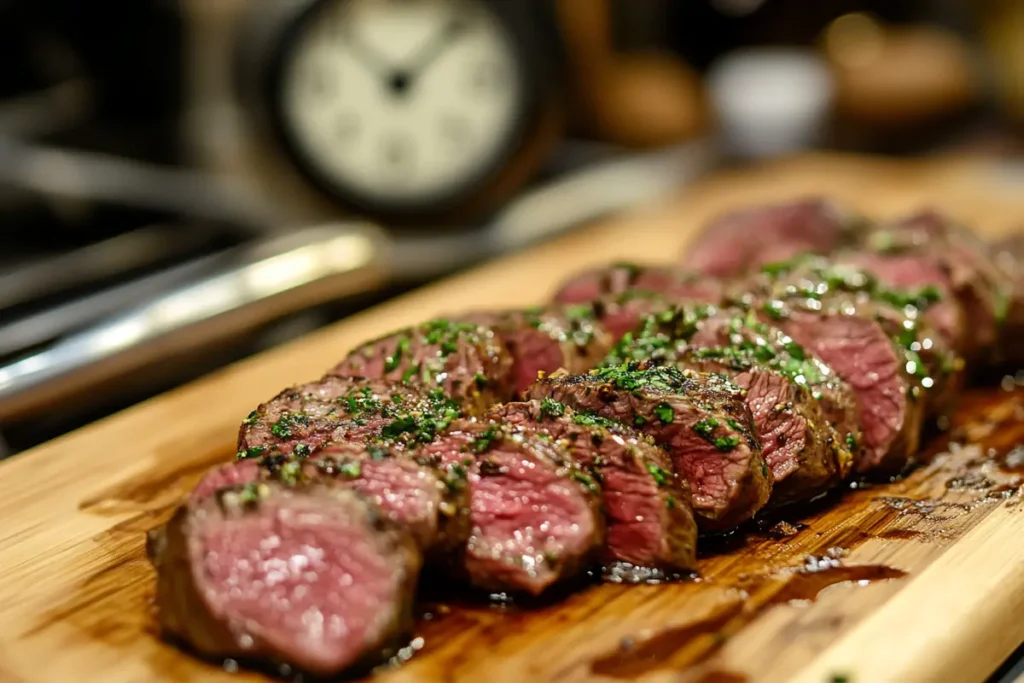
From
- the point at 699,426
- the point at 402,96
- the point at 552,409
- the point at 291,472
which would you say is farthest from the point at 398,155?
the point at 291,472

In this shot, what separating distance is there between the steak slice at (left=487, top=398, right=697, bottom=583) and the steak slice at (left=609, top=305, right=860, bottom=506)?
34cm

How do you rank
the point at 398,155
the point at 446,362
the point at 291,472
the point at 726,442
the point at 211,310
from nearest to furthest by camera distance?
the point at 291,472 → the point at 726,442 → the point at 446,362 → the point at 211,310 → the point at 398,155

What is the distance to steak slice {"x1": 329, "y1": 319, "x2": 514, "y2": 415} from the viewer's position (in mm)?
2928

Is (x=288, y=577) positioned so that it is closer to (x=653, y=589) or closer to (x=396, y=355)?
(x=653, y=589)

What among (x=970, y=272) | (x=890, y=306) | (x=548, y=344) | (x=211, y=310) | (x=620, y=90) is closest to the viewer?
(x=548, y=344)

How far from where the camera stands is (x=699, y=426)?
2.55 meters

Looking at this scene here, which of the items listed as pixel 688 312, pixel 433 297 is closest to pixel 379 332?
pixel 433 297

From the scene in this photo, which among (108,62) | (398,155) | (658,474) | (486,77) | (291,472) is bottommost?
(658,474)

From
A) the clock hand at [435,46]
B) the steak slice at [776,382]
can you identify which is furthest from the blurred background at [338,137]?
the steak slice at [776,382]

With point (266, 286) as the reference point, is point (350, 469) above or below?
below

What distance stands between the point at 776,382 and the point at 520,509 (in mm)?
772

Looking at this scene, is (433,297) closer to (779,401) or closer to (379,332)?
(379,332)

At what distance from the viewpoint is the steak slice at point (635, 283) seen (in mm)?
3553

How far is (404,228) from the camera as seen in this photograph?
5.00 meters
